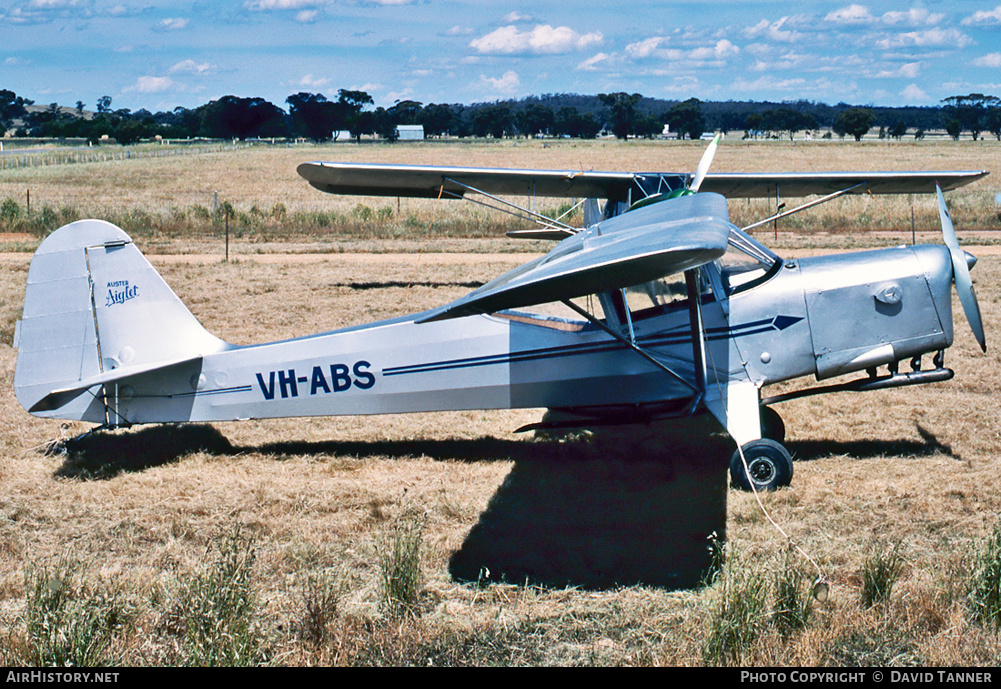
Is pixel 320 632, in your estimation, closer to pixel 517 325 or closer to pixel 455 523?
pixel 455 523

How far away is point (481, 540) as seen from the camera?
229 inches

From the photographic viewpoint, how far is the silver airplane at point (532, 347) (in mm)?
6691

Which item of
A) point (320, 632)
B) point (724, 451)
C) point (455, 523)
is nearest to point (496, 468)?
point (455, 523)

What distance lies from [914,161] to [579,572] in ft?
201

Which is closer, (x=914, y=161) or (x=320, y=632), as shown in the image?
(x=320, y=632)

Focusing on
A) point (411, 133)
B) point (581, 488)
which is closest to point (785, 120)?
point (411, 133)

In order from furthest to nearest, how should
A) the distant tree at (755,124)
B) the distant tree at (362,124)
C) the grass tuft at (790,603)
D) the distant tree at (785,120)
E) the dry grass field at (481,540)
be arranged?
the distant tree at (785,120)
the distant tree at (755,124)
the distant tree at (362,124)
the grass tuft at (790,603)
the dry grass field at (481,540)

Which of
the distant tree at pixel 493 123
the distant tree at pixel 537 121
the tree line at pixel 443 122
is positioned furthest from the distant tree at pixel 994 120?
the distant tree at pixel 493 123

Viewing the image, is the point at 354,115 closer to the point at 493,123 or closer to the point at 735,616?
the point at 493,123

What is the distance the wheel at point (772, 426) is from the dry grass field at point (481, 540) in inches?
5.8

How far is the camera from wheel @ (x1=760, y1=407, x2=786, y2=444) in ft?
25.2

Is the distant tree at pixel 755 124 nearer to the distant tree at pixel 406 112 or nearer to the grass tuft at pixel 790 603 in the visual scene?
the distant tree at pixel 406 112

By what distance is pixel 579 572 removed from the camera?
5336mm

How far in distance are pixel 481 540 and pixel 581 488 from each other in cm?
122
